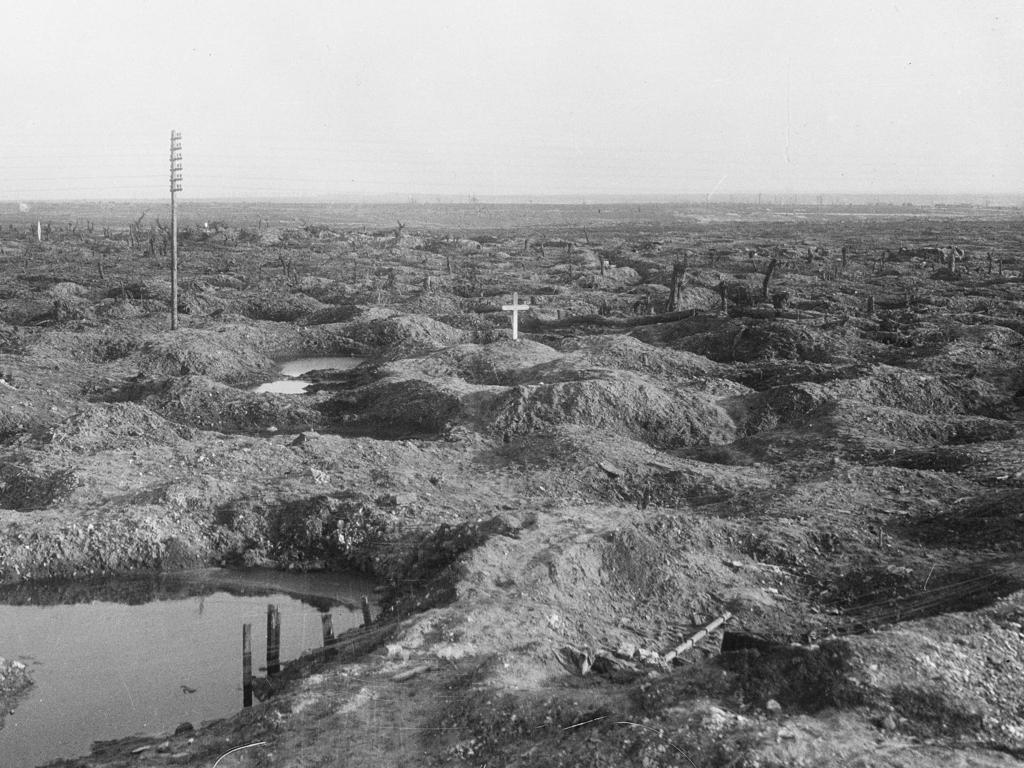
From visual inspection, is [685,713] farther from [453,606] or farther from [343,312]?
[343,312]

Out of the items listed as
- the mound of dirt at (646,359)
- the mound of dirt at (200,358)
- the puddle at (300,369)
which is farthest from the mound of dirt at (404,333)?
the mound of dirt at (646,359)

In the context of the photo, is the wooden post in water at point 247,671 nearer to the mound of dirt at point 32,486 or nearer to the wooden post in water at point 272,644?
the wooden post in water at point 272,644

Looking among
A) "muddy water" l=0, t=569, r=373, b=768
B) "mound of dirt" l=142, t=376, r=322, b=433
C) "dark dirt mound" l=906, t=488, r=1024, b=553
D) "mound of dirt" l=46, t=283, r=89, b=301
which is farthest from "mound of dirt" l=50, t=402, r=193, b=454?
"mound of dirt" l=46, t=283, r=89, b=301

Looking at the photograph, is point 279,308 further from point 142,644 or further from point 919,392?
point 142,644

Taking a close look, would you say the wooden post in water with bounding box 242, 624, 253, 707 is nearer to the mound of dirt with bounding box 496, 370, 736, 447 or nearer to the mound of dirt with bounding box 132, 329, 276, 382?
the mound of dirt with bounding box 496, 370, 736, 447

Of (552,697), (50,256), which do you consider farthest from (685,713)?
(50,256)

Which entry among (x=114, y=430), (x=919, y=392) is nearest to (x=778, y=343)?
(x=919, y=392)
